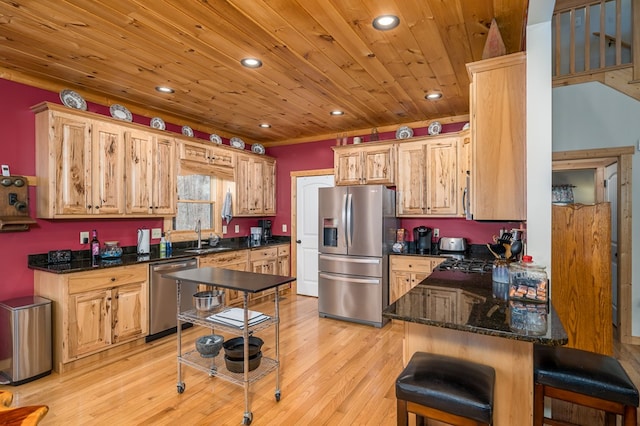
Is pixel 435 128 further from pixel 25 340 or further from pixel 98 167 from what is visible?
pixel 25 340

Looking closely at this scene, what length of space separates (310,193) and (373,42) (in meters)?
3.36

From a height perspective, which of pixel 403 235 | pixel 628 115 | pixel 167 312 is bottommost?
pixel 167 312

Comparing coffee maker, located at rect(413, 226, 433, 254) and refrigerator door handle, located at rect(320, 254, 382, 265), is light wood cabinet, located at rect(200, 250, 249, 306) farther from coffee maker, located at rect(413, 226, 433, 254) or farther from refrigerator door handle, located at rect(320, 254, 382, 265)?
coffee maker, located at rect(413, 226, 433, 254)

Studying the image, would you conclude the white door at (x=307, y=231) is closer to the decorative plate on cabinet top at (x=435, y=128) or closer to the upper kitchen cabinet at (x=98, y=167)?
the decorative plate on cabinet top at (x=435, y=128)

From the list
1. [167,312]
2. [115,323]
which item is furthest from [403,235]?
[115,323]

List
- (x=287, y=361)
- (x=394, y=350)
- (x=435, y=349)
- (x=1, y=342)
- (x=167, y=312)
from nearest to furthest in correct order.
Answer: (x=435, y=349)
(x=1, y=342)
(x=287, y=361)
(x=394, y=350)
(x=167, y=312)

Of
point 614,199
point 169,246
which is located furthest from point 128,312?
point 614,199

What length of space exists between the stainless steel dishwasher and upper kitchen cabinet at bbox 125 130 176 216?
69 centimetres

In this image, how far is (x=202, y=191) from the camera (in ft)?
16.5

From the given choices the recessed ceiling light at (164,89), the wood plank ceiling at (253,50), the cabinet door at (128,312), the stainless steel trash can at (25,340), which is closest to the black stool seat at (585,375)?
the wood plank ceiling at (253,50)

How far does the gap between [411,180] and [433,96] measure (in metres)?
1.15

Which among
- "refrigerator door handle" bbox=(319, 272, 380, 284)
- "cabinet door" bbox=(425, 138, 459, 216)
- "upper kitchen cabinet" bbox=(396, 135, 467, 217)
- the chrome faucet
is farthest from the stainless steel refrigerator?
the chrome faucet

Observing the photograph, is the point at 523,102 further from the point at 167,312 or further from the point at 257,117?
the point at 167,312

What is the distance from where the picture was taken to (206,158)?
4.67 m
